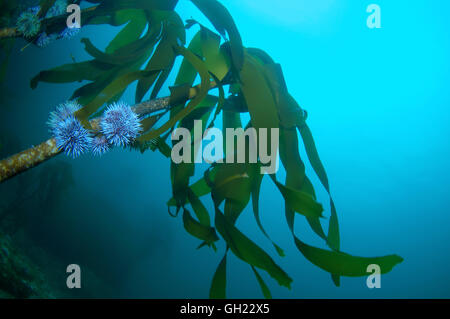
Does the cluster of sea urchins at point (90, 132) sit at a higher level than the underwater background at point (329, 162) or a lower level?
lower

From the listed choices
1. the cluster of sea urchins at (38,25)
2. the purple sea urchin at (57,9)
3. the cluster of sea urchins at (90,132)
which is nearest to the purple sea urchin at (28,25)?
the cluster of sea urchins at (38,25)

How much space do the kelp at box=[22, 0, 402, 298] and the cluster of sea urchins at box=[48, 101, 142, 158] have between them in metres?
0.05

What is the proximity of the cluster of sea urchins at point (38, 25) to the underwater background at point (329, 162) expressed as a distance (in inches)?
700

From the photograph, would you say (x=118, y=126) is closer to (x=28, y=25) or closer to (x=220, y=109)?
(x=220, y=109)

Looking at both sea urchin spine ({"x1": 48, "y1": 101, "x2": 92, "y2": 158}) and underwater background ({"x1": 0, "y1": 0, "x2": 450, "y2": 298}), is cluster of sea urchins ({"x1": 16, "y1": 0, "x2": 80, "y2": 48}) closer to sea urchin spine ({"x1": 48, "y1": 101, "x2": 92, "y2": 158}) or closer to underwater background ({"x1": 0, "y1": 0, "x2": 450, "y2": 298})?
sea urchin spine ({"x1": 48, "y1": 101, "x2": 92, "y2": 158})

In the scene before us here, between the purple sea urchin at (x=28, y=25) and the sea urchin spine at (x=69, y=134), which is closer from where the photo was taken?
the sea urchin spine at (x=69, y=134)

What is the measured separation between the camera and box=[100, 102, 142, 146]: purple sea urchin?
0.82 meters

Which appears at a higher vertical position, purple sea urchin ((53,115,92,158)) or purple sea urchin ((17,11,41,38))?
purple sea urchin ((17,11,41,38))

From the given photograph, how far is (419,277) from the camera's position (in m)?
36.6

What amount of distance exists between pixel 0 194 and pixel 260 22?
32870 millimetres

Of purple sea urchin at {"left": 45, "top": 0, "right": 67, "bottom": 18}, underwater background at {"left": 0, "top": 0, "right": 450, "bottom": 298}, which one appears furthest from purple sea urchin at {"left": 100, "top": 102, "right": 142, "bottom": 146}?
underwater background at {"left": 0, "top": 0, "right": 450, "bottom": 298}

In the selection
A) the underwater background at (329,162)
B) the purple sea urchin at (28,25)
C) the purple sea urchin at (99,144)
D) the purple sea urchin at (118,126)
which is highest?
the underwater background at (329,162)

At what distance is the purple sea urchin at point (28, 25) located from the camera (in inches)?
41.6

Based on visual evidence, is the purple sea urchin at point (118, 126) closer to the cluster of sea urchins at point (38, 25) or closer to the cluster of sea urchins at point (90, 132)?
the cluster of sea urchins at point (90, 132)
